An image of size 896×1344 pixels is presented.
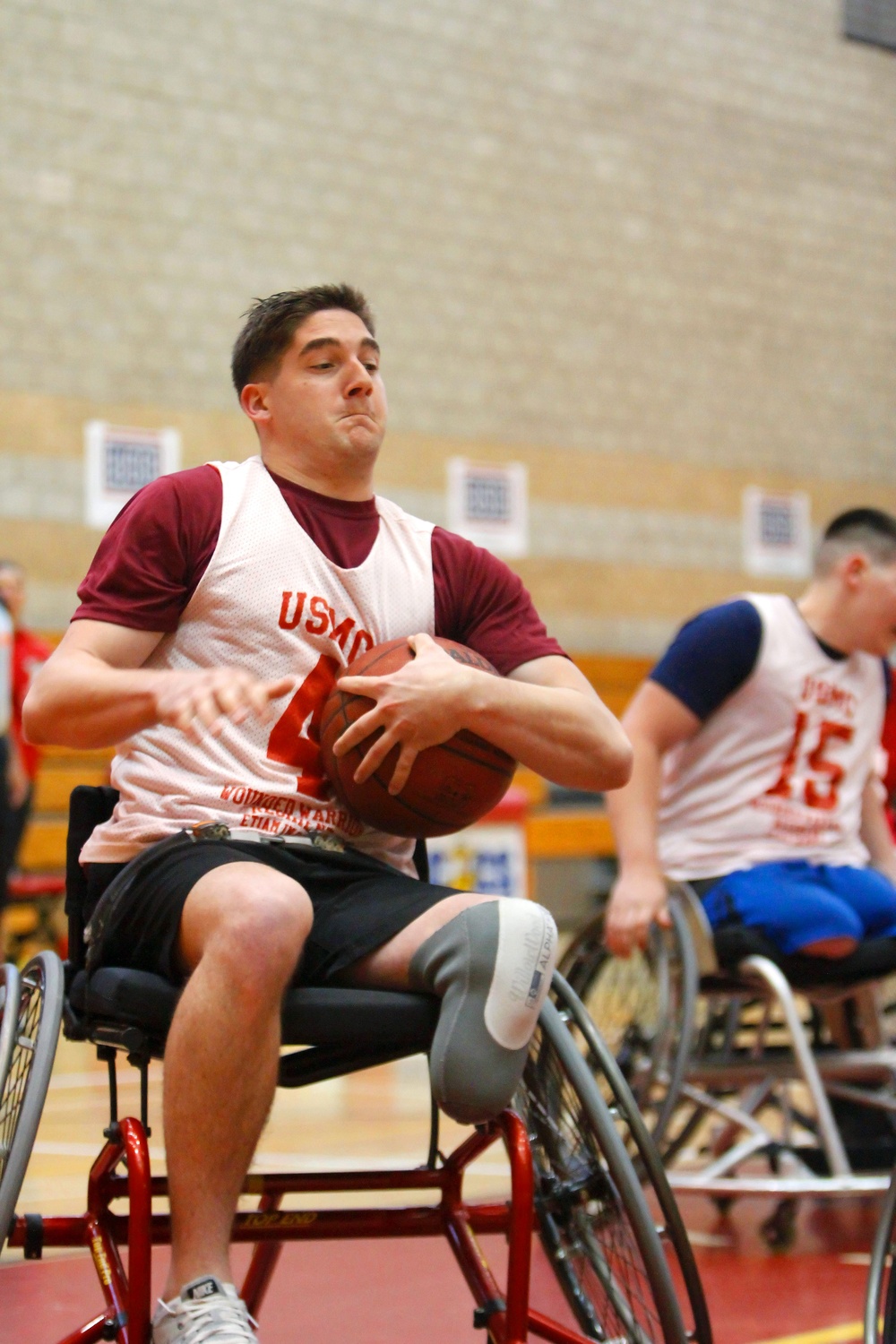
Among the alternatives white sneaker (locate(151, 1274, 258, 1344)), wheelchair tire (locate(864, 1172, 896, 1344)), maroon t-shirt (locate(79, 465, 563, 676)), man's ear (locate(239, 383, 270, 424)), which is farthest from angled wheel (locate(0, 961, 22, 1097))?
wheelchair tire (locate(864, 1172, 896, 1344))

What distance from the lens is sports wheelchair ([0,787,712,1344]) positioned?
1613mm

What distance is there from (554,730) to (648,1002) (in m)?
1.32

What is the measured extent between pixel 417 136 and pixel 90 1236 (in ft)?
25.8

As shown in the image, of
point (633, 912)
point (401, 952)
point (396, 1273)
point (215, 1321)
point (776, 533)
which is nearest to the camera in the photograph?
point (215, 1321)

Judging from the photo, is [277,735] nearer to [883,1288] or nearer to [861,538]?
[883,1288]

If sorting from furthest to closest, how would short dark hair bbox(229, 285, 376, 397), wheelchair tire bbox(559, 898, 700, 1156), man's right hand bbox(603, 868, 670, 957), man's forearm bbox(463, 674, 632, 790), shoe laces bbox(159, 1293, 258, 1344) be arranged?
man's right hand bbox(603, 868, 670, 957)
wheelchair tire bbox(559, 898, 700, 1156)
short dark hair bbox(229, 285, 376, 397)
man's forearm bbox(463, 674, 632, 790)
shoe laces bbox(159, 1293, 258, 1344)

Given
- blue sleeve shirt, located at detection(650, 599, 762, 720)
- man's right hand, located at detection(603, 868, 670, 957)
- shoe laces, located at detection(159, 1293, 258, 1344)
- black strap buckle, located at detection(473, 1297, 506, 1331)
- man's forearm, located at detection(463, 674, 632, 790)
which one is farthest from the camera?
blue sleeve shirt, located at detection(650, 599, 762, 720)

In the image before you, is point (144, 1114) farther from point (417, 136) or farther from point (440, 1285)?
point (417, 136)

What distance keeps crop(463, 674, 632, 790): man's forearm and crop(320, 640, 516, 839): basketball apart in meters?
0.03

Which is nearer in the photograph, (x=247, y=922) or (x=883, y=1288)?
(x=247, y=922)

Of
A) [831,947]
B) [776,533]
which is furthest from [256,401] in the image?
[776,533]

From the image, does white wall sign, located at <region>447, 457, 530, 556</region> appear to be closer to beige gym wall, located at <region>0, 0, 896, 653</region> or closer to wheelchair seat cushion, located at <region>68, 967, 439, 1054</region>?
beige gym wall, located at <region>0, 0, 896, 653</region>

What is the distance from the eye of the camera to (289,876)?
1.76 m

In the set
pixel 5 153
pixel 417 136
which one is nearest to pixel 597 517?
pixel 417 136
